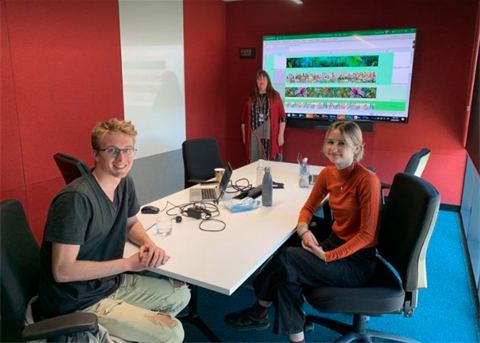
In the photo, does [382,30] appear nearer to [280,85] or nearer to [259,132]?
[280,85]

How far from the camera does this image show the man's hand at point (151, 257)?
1586mm

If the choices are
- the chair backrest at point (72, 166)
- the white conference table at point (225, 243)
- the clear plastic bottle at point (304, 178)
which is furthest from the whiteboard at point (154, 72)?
the clear plastic bottle at point (304, 178)

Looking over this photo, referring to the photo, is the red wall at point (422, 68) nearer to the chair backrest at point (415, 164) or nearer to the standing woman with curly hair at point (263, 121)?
the standing woman with curly hair at point (263, 121)

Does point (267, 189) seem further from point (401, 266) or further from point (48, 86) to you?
point (48, 86)

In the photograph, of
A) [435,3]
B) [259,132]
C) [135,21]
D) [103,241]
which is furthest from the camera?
[259,132]

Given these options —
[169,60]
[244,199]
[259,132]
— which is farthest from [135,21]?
[244,199]

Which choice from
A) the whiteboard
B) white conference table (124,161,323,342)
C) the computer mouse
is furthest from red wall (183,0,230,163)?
the computer mouse

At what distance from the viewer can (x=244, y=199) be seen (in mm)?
2447

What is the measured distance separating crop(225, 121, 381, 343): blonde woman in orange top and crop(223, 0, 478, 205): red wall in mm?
2990

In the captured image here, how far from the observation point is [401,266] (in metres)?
1.83

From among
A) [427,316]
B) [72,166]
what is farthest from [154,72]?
[427,316]

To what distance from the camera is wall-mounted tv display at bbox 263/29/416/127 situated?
447cm

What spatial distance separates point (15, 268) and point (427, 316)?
8.02ft

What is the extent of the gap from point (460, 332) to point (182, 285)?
1775 mm
